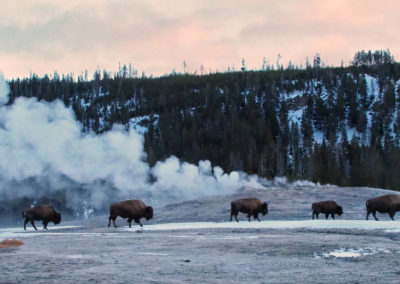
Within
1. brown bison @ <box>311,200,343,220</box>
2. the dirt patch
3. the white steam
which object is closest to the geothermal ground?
the dirt patch

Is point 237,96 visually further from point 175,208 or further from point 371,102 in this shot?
point 175,208

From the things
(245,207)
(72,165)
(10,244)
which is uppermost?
(72,165)

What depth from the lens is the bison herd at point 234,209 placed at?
116ft

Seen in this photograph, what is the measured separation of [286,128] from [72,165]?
10643 centimetres

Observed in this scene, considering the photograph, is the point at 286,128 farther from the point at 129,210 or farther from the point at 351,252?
the point at 351,252

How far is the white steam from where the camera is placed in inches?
2103

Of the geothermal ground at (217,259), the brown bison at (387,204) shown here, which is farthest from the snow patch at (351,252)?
the brown bison at (387,204)

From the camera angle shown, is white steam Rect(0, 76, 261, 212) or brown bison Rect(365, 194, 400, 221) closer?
brown bison Rect(365, 194, 400, 221)

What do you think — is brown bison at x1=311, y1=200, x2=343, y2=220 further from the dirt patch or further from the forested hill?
the forested hill

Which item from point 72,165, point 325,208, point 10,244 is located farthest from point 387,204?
point 72,165

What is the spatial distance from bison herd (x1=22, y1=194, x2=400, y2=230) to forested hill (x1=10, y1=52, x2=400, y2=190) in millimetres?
55149

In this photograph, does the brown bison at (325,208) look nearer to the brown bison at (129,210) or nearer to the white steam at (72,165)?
the brown bison at (129,210)

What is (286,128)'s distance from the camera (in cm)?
15412

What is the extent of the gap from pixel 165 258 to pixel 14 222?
1685 inches
